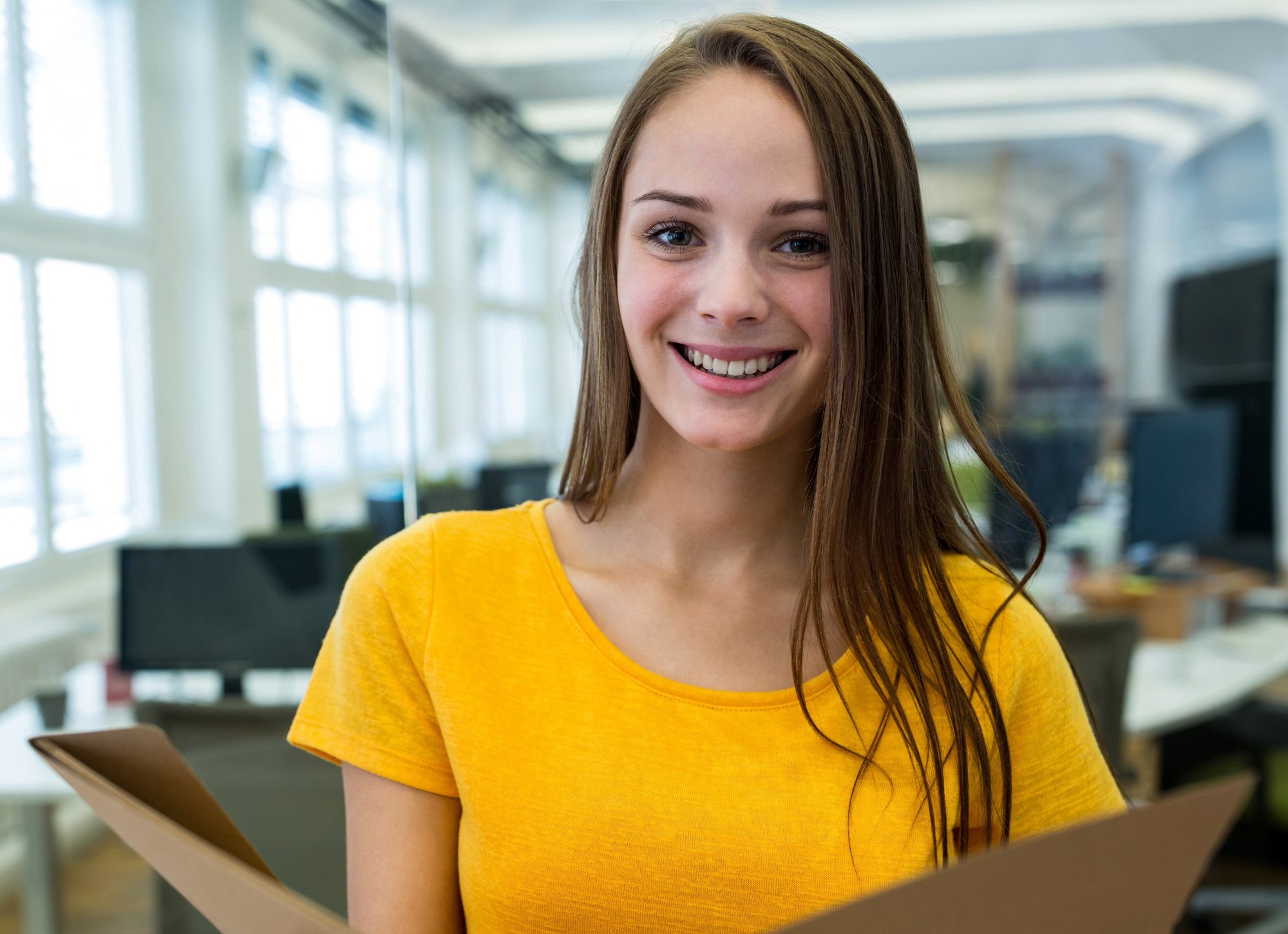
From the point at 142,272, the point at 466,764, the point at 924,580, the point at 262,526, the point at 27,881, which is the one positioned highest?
the point at 142,272

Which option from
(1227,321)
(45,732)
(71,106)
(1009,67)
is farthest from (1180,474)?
(71,106)

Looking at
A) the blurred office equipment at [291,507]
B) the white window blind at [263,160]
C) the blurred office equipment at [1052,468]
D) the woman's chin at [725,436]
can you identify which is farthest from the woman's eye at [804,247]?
the white window blind at [263,160]

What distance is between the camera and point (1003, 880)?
452mm

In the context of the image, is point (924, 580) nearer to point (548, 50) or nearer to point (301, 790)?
point (301, 790)

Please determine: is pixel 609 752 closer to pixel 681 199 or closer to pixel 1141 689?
pixel 681 199

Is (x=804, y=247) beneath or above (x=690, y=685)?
above

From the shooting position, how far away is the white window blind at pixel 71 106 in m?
3.47

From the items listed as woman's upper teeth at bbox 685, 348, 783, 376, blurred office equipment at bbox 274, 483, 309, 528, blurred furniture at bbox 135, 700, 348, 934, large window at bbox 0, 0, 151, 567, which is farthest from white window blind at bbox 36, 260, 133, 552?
woman's upper teeth at bbox 685, 348, 783, 376

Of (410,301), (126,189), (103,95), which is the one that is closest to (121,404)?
(126,189)

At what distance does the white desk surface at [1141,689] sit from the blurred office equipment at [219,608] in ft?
0.31

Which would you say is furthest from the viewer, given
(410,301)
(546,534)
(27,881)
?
(27,881)

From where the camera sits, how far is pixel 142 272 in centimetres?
412

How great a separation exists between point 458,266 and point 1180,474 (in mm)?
2114

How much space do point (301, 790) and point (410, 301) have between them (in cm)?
75
